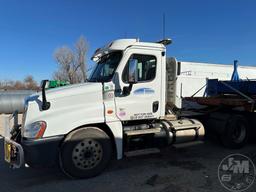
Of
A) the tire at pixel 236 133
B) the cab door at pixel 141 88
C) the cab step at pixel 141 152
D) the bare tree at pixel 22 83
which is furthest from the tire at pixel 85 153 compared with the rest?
the bare tree at pixel 22 83

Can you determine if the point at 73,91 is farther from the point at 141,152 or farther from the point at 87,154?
the point at 141,152

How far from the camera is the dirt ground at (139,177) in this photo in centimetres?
462

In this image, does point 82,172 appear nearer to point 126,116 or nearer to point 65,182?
point 65,182

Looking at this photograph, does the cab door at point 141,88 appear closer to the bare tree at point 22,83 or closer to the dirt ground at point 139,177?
the dirt ground at point 139,177

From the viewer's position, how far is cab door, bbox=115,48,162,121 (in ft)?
17.5

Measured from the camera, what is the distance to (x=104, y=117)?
16.9 ft

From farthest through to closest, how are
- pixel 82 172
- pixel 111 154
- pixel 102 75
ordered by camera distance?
pixel 102 75 < pixel 111 154 < pixel 82 172

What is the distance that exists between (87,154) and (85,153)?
0.05m

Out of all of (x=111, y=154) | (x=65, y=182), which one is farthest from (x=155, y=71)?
(x=65, y=182)

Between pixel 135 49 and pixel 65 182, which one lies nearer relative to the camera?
pixel 65 182

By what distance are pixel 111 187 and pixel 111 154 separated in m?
0.83

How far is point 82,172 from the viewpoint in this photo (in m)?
5.00

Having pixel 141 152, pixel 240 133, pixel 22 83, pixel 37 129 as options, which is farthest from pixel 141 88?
pixel 22 83

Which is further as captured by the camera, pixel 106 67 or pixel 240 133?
pixel 240 133
